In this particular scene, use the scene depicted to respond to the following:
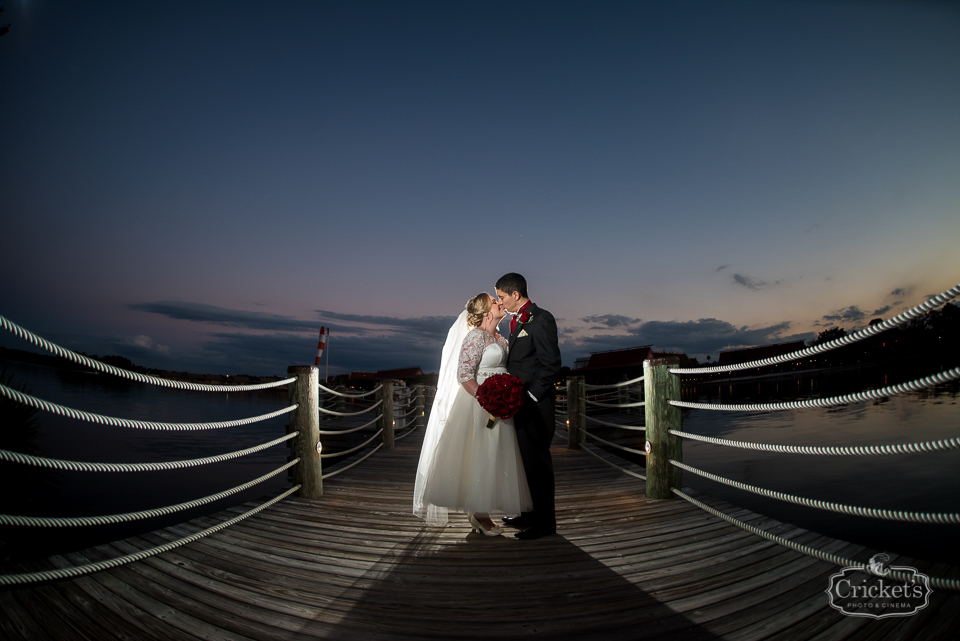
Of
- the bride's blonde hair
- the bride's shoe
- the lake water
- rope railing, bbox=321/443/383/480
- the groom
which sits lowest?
the lake water

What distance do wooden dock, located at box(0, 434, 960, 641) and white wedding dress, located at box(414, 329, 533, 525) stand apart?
26 cm

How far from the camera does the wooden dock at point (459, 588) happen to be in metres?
1.81

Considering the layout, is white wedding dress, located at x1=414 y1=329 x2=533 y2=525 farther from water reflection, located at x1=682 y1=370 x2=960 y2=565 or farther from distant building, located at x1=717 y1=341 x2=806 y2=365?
distant building, located at x1=717 y1=341 x2=806 y2=365

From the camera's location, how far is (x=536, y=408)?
2.99 m

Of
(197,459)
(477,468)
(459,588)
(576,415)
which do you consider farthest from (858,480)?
(197,459)

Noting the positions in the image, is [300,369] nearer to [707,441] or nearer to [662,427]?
[662,427]

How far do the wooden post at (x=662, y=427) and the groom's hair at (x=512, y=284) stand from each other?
1.38 metres

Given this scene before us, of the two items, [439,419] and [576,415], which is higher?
[439,419]

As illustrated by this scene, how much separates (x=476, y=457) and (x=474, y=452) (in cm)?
4

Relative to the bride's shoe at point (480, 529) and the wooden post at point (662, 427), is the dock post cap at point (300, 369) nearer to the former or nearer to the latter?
the bride's shoe at point (480, 529)

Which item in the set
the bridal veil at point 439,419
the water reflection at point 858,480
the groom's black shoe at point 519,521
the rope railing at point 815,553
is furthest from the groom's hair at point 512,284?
the water reflection at point 858,480

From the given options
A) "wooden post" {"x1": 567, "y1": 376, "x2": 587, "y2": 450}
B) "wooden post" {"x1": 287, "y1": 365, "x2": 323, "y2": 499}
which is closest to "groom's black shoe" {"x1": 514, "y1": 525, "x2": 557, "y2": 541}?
"wooden post" {"x1": 287, "y1": 365, "x2": 323, "y2": 499}

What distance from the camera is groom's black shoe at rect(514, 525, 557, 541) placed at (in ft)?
9.34

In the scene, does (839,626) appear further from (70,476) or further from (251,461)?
(70,476)
